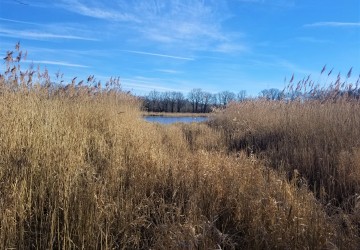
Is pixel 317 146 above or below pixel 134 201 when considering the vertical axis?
above

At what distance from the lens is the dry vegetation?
2.87m

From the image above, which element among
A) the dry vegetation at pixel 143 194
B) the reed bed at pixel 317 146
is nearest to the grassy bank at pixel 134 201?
the dry vegetation at pixel 143 194

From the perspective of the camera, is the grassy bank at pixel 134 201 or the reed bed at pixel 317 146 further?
the reed bed at pixel 317 146

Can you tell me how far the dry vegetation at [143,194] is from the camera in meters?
2.87

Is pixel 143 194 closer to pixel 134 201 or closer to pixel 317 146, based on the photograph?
pixel 134 201

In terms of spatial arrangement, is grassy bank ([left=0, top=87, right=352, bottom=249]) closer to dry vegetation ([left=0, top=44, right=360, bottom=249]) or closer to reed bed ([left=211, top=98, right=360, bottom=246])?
dry vegetation ([left=0, top=44, right=360, bottom=249])

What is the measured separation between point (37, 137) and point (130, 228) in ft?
6.18

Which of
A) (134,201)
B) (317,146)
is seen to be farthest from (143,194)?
(317,146)

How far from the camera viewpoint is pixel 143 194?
3.90 m

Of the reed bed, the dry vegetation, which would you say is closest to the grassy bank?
the dry vegetation

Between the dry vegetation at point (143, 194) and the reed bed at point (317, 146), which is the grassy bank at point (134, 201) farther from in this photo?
the reed bed at point (317, 146)

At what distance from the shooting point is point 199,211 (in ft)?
11.2

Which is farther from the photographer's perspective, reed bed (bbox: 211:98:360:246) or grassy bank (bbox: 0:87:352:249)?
reed bed (bbox: 211:98:360:246)

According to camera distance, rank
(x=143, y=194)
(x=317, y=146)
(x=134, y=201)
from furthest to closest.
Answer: (x=317, y=146)
(x=143, y=194)
(x=134, y=201)
